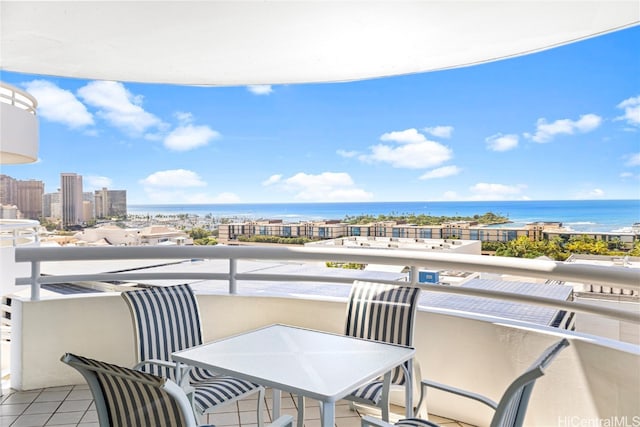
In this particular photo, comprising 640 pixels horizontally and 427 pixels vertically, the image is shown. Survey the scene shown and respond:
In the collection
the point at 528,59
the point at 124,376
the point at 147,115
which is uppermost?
the point at 528,59

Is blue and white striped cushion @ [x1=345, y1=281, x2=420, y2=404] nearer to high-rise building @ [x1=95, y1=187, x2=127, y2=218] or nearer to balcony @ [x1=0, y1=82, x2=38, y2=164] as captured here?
balcony @ [x1=0, y1=82, x2=38, y2=164]

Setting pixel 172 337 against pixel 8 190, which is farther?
pixel 8 190

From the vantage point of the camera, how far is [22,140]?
3.26 m

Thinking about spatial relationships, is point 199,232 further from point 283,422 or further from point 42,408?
point 283,422

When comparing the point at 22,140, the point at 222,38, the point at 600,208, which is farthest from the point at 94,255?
the point at 600,208

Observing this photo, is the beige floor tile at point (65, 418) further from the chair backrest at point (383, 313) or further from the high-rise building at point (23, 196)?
the high-rise building at point (23, 196)

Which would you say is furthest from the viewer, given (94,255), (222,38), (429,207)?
Answer: (429,207)

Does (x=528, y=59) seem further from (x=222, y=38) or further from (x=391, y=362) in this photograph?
(x=391, y=362)

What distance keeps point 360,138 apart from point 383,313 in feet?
97.3

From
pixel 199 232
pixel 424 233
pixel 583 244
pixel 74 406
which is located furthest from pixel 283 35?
pixel 199 232

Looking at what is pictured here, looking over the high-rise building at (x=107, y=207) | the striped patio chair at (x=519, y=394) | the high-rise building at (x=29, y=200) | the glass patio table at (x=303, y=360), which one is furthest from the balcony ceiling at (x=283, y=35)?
the high-rise building at (x=107, y=207)

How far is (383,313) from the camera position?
103 inches

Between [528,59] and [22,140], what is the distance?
2898 centimetres

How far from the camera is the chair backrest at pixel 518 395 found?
1234 mm
